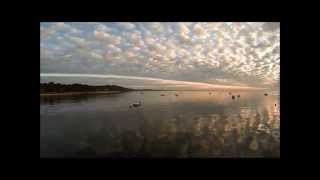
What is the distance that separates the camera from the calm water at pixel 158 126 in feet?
5.48

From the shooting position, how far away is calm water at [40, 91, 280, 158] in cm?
167

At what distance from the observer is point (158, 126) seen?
5.61 feet

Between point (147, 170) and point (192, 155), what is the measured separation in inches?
13.2

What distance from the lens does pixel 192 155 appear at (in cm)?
167
